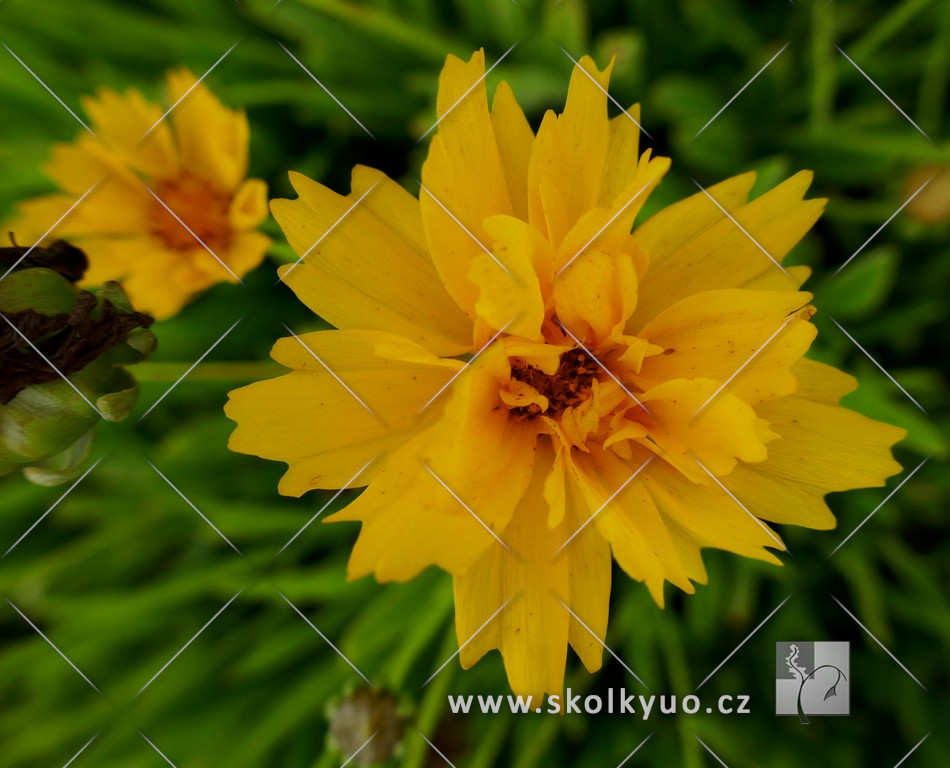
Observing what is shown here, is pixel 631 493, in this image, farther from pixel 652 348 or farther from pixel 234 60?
pixel 234 60

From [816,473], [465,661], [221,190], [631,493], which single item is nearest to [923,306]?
[816,473]

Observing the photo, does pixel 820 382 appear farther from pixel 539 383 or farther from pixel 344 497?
pixel 344 497

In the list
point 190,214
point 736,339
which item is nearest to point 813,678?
point 736,339

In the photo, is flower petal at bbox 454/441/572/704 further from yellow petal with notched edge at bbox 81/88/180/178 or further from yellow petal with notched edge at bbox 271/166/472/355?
yellow petal with notched edge at bbox 81/88/180/178

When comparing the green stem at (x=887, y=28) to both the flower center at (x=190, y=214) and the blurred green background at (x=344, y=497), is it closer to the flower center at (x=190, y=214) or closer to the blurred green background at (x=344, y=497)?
the blurred green background at (x=344, y=497)

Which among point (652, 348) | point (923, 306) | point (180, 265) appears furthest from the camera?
point (923, 306)

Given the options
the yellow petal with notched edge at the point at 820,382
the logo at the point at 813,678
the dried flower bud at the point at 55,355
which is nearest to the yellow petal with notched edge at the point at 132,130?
the dried flower bud at the point at 55,355
